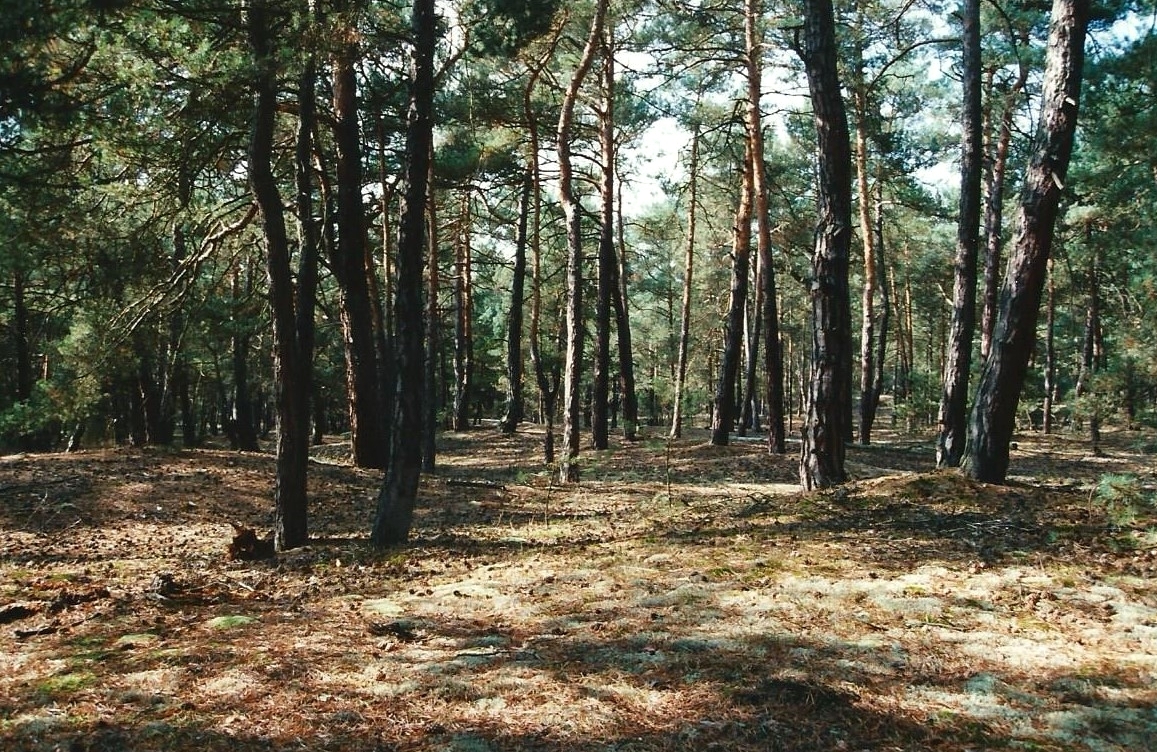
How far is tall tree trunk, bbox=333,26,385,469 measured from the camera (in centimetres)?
1204

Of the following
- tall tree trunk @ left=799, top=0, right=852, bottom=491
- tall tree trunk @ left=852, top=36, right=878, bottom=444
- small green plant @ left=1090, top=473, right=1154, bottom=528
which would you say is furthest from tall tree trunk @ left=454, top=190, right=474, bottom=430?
small green plant @ left=1090, top=473, right=1154, bottom=528

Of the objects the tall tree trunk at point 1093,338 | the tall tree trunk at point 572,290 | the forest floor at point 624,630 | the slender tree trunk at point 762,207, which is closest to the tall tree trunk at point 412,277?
the forest floor at point 624,630

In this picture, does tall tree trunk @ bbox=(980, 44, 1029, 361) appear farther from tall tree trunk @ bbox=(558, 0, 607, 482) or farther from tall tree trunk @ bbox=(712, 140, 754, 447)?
tall tree trunk @ bbox=(558, 0, 607, 482)

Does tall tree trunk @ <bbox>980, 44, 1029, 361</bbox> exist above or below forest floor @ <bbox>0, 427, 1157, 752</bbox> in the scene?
above

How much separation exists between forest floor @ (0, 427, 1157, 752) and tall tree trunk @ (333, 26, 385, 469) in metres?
4.93

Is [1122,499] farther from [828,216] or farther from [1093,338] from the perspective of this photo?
[1093,338]

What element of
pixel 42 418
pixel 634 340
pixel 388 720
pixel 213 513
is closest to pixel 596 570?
pixel 388 720

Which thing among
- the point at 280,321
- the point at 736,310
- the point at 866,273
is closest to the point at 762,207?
the point at 736,310

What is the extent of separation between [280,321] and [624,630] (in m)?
5.04

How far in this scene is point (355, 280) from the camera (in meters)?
12.8

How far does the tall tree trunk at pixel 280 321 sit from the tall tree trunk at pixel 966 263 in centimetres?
888

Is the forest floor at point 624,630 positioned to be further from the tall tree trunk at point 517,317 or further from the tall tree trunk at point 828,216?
the tall tree trunk at point 517,317

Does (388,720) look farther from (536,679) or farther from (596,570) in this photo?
(596,570)

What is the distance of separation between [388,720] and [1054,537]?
5606 millimetres
